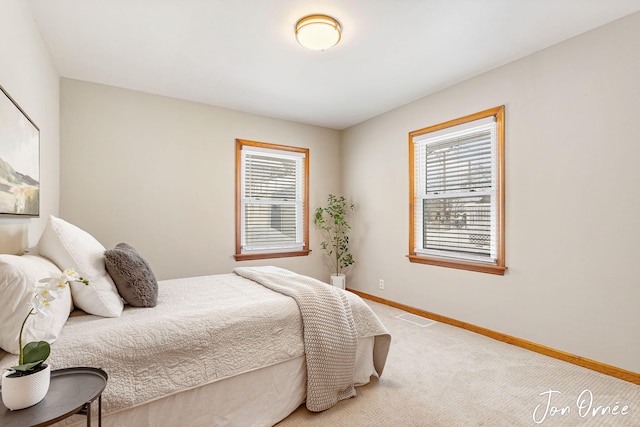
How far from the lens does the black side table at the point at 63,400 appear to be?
918mm

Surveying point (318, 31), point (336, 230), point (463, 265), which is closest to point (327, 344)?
point (463, 265)

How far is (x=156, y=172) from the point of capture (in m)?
3.54

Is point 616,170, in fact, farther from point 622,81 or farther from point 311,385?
point 311,385

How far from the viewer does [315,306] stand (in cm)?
194

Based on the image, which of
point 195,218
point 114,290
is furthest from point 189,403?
point 195,218

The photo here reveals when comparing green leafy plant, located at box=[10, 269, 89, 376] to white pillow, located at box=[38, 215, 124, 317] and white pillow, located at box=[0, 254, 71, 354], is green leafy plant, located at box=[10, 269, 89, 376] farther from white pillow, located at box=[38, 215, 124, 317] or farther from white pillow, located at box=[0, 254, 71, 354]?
white pillow, located at box=[38, 215, 124, 317]

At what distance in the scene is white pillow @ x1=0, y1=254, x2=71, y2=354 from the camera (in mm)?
1211

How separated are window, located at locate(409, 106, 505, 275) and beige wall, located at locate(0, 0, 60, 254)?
3.51 m

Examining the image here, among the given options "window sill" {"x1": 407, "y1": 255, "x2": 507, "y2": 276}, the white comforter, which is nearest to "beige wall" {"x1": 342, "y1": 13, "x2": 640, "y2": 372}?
"window sill" {"x1": 407, "y1": 255, "x2": 507, "y2": 276}

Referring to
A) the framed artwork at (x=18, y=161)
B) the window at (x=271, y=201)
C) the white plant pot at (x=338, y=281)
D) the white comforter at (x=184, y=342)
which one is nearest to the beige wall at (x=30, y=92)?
the framed artwork at (x=18, y=161)

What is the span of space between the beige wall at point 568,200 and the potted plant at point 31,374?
3182 mm

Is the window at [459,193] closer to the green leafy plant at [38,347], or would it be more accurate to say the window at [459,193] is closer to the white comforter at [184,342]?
the white comforter at [184,342]

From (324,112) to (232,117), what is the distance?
1.20 meters

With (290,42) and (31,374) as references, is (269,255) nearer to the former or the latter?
(290,42)
